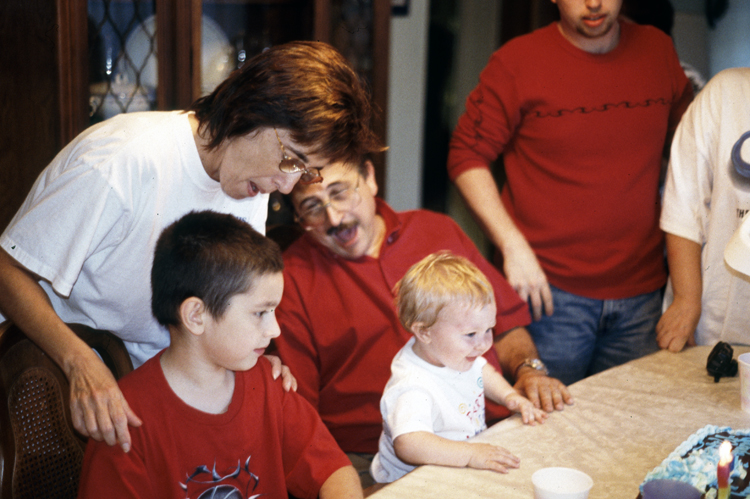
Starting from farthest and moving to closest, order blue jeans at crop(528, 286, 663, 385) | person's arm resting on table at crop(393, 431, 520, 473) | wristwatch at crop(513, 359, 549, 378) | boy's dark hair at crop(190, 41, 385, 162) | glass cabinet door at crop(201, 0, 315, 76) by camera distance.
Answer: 1. glass cabinet door at crop(201, 0, 315, 76)
2. blue jeans at crop(528, 286, 663, 385)
3. wristwatch at crop(513, 359, 549, 378)
4. boy's dark hair at crop(190, 41, 385, 162)
5. person's arm resting on table at crop(393, 431, 520, 473)

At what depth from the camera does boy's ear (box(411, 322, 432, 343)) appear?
1420mm

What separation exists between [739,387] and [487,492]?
2.45 ft

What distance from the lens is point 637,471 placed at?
1175mm

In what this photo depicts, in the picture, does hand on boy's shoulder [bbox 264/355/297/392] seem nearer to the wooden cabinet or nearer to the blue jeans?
the wooden cabinet

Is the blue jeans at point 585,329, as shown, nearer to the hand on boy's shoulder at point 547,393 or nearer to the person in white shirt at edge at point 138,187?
the hand on boy's shoulder at point 547,393

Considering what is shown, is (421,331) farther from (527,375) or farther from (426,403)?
(527,375)

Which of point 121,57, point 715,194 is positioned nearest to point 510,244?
point 715,194

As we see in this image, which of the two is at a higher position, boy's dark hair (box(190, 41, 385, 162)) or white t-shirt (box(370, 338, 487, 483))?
boy's dark hair (box(190, 41, 385, 162))

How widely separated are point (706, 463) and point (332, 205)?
987mm

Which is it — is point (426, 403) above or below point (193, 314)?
below

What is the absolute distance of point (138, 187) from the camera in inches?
53.6

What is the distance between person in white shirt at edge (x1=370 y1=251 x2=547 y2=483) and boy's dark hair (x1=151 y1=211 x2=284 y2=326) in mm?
310

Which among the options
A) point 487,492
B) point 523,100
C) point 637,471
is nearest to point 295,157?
point 487,492

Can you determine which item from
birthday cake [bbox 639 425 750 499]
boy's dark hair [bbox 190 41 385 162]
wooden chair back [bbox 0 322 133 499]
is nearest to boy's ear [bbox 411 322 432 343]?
boy's dark hair [bbox 190 41 385 162]
